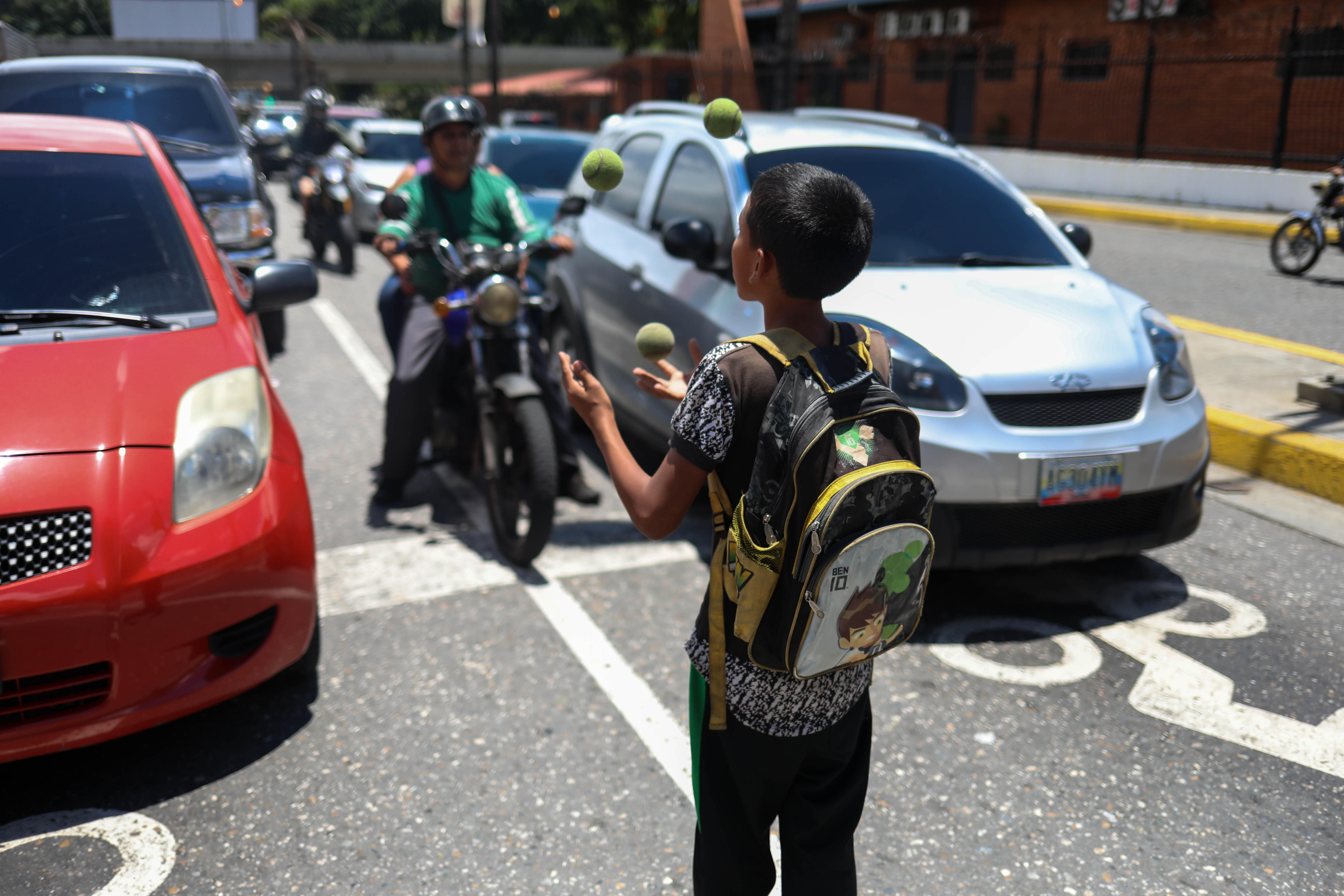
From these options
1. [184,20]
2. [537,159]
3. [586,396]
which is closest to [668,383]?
[586,396]

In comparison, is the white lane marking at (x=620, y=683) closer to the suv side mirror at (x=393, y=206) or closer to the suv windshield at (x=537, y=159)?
the suv side mirror at (x=393, y=206)

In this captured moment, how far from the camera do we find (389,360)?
27.3 ft

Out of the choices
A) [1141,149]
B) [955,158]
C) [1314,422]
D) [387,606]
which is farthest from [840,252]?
[1141,149]

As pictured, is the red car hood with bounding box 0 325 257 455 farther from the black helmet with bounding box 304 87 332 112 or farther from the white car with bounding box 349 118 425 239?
the black helmet with bounding box 304 87 332 112

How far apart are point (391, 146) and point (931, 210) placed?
12588mm

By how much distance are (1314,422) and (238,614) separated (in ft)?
17.6

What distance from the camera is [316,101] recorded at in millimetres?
14242

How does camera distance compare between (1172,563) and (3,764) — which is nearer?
(3,764)

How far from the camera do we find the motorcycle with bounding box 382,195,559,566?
4.43 meters

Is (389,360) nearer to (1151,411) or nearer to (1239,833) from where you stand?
(1151,411)

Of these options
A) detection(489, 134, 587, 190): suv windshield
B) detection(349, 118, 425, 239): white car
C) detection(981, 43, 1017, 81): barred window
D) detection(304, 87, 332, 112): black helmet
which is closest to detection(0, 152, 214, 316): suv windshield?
detection(489, 134, 587, 190): suv windshield

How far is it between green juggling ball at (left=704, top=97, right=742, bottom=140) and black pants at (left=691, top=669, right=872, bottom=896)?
106 centimetres

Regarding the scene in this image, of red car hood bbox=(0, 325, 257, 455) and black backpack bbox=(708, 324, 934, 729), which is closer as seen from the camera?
black backpack bbox=(708, 324, 934, 729)

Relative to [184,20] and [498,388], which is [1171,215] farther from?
[498,388]
